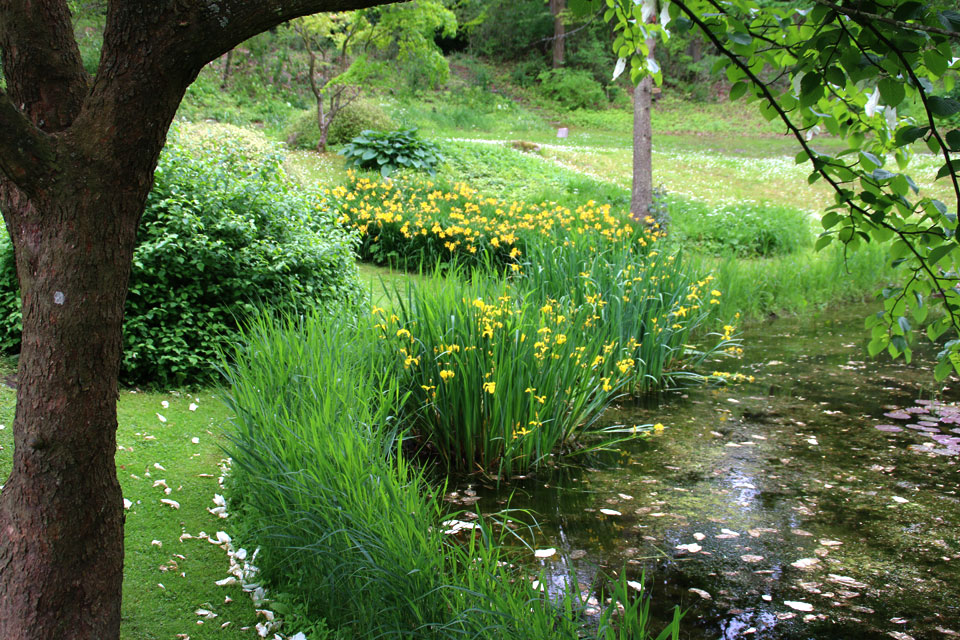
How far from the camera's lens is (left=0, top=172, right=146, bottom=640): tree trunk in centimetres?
167

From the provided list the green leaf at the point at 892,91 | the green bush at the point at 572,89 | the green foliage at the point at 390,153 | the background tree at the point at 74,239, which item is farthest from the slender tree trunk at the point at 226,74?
the green leaf at the point at 892,91

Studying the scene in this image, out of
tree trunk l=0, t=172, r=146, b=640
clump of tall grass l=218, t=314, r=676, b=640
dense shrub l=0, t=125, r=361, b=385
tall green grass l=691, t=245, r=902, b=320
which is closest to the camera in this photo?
tree trunk l=0, t=172, r=146, b=640

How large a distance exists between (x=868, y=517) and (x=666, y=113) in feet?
93.6

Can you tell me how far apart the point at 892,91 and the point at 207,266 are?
4320 millimetres

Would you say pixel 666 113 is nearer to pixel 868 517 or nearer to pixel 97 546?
pixel 868 517

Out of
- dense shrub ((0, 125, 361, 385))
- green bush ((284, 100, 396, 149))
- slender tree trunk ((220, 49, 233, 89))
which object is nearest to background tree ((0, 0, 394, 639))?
dense shrub ((0, 125, 361, 385))

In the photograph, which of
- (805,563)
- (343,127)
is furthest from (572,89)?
(805,563)

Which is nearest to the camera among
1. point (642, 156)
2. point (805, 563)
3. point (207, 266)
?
point (805, 563)

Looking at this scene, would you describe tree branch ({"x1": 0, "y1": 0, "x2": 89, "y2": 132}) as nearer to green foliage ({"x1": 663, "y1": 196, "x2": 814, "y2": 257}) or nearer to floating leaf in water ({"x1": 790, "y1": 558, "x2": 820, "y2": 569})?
floating leaf in water ({"x1": 790, "y1": 558, "x2": 820, "y2": 569})

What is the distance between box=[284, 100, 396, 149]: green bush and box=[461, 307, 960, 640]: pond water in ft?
37.2

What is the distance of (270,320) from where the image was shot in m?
3.92

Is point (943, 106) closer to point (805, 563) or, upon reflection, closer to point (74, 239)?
point (74, 239)

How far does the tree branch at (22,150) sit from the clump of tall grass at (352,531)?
1374 mm

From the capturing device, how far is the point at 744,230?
418 inches
